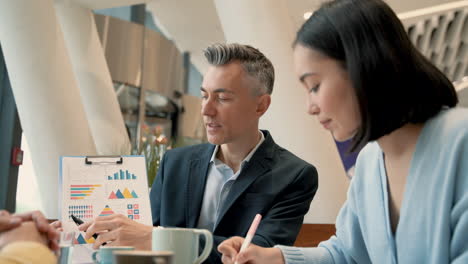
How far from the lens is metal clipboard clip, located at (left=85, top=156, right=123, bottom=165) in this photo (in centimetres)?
159

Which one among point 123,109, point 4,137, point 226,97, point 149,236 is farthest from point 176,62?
point 149,236

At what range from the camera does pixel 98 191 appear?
5.12 feet

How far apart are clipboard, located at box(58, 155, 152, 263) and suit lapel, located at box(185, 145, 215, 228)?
0.32m

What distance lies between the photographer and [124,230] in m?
1.40

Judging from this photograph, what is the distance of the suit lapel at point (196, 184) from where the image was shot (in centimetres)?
191

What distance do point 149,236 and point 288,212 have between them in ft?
1.88

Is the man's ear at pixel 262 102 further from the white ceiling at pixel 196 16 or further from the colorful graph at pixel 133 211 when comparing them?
the white ceiling at pixel 196 16

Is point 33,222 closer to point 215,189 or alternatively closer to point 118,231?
point 118,231

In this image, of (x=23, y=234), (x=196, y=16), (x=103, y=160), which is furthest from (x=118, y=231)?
(x=196, y=16)

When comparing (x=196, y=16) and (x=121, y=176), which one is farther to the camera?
(x=196, y=16)

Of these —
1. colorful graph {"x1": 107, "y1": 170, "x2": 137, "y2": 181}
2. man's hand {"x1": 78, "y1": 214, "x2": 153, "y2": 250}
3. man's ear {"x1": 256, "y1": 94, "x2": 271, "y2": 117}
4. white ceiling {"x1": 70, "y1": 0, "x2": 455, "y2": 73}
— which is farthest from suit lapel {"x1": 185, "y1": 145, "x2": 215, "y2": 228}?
white ceiling {"x1": 70, "y1": 0, "x2": 455, "y2": 73}

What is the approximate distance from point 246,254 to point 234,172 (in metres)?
0.80

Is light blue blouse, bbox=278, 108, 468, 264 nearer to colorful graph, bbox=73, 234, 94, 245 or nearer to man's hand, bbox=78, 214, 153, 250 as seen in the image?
man's hand, bbox=78, 214, 153, 250

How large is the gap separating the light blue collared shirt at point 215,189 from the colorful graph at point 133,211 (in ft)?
1.17
